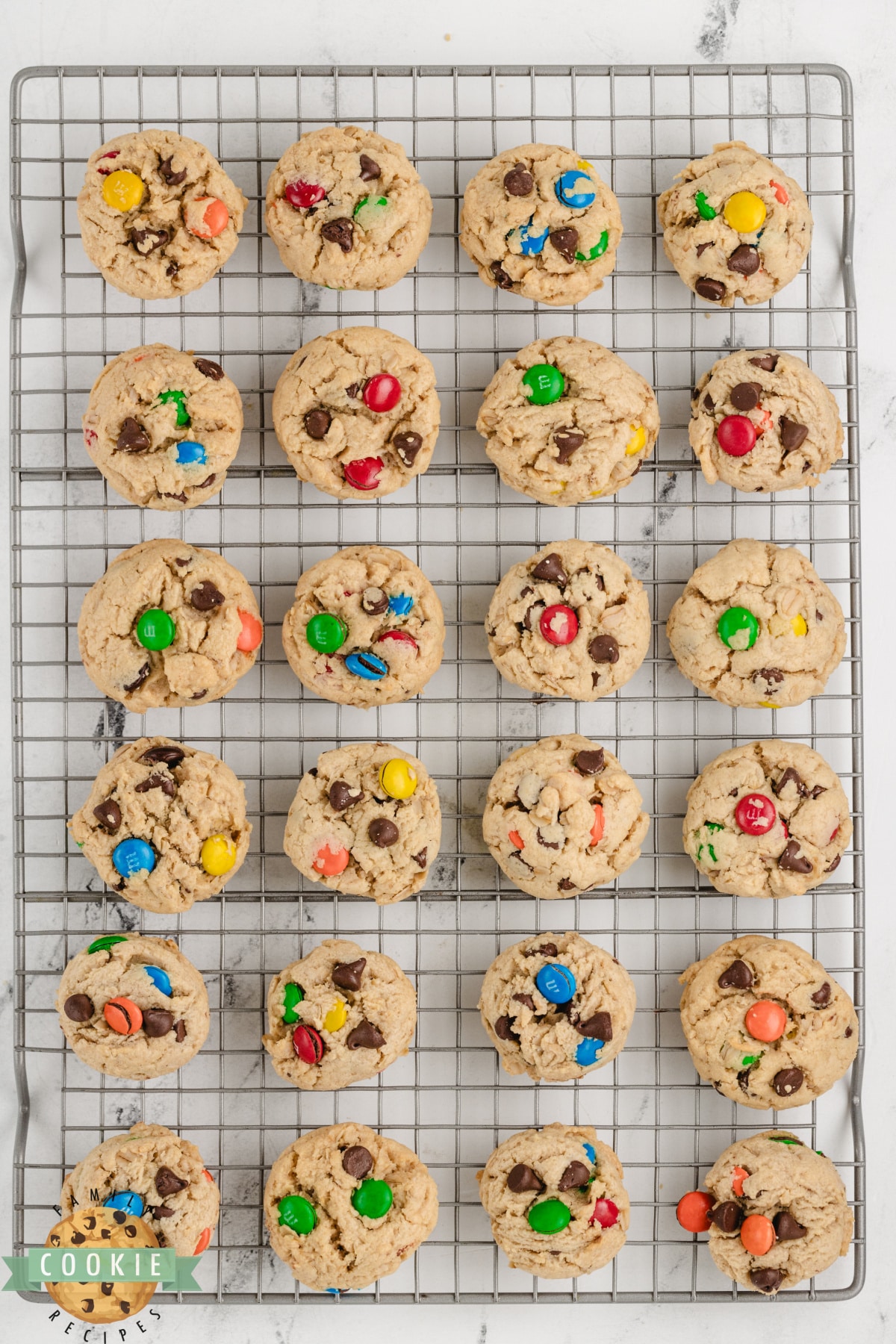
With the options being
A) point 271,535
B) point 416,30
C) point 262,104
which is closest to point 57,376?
point 271,535

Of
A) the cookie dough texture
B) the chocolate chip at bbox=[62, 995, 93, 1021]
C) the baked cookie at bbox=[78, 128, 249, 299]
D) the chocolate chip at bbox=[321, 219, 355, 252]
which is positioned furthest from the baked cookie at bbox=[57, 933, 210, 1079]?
the chocolate chip at bbox=[321, 219, 355, 252]

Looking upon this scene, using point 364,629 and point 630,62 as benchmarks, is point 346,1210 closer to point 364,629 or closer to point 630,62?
point 364,629

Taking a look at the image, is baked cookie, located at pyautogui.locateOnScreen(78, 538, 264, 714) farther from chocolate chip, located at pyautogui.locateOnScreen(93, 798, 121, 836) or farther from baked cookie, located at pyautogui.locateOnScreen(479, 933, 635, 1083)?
baked cookie, located at pyautogui.locateOnScreen(479, 933, 635, 1083)

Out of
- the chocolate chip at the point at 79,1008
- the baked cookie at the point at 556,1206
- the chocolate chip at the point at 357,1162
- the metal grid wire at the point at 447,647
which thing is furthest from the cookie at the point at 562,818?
the chocolate chip at the point at 79,1008

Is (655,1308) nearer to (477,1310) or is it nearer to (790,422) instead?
(477,1310)

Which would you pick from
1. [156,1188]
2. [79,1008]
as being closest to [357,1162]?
[156,1188]

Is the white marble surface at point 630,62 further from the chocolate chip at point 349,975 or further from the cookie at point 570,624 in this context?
the chocolate chip at point 349,975
